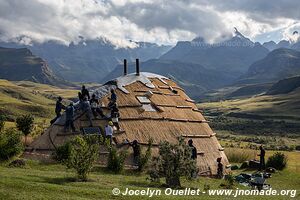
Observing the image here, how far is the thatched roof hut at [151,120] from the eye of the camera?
29188 millimetres

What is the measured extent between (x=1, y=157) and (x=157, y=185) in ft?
30.9

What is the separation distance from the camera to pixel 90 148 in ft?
65.8

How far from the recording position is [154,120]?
1213 inches

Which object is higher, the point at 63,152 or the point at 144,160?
the point at 63,152

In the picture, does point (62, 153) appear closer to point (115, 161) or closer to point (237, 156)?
point (115, 161)

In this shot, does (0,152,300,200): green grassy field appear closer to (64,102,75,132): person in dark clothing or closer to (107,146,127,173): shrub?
(107,146,127,173): shrub

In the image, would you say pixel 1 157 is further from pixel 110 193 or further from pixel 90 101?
pixel 110 193

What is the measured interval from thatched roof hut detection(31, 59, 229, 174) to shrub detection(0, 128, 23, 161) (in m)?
3.86

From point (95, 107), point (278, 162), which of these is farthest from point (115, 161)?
point (278, 162)

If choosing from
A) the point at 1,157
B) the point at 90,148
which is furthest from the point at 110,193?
the point at 1,157

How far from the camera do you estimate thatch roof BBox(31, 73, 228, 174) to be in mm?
29266

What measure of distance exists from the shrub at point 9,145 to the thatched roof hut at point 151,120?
3.86m

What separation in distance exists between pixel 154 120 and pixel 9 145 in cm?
1084

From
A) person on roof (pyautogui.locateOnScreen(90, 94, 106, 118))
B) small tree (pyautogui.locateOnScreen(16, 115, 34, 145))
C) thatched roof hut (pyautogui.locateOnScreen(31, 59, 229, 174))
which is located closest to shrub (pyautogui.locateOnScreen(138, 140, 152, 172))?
thatched roof hut (pyautogui.locateOnScreen(31, 59, 229, 174))
